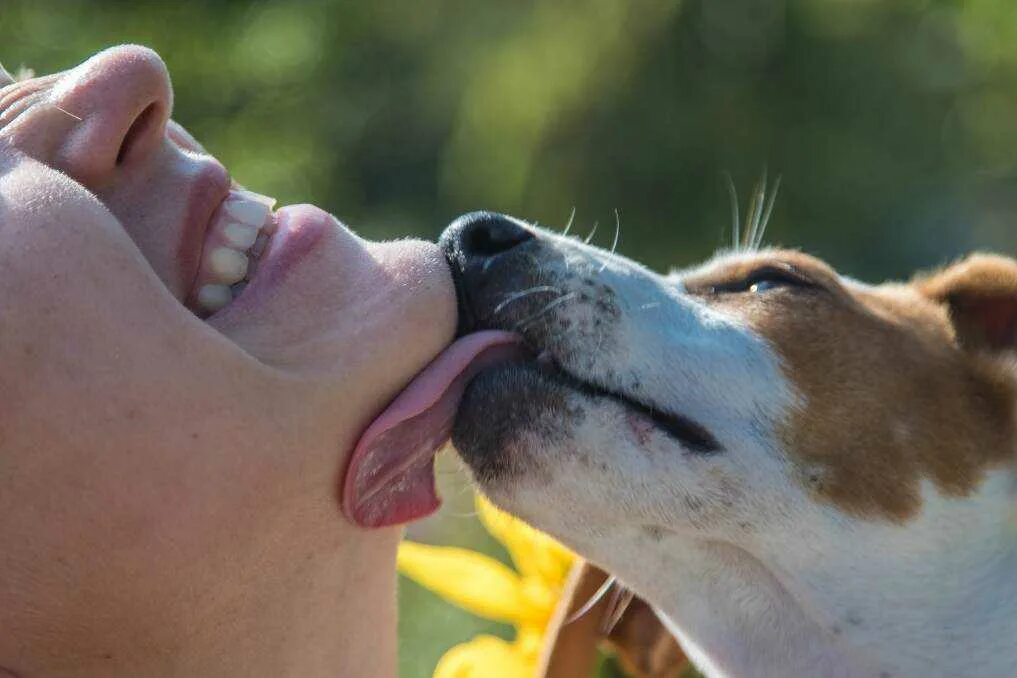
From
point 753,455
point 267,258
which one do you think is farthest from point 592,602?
point 267,258

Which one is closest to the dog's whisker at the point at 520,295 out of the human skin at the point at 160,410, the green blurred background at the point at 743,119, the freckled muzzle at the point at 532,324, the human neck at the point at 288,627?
the freckled muzzle at the point at 532,324

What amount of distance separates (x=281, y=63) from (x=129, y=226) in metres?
6.39

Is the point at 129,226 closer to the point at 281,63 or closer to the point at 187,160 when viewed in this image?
the point at 187,160

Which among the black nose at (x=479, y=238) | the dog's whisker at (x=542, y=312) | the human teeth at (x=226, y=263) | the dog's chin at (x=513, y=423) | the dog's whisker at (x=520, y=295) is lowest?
the dog's chin at (x=513, y=423)

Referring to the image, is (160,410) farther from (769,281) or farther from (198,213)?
(769,281)

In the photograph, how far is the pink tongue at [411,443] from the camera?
1616 mm

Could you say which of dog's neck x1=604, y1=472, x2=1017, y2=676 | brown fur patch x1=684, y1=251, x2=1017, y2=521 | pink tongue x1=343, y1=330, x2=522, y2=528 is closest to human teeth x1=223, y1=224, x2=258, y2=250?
pink tongue x1=343, y1=330, x2=522, y2=528

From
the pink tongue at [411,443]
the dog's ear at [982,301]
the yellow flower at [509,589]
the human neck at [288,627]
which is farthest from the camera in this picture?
the yellow flower at [509,589]

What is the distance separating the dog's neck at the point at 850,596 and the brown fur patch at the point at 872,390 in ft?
0.18

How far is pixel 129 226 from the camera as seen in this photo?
161 cm

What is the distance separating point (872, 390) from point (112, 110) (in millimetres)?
1291

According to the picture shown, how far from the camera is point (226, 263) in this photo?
1.65m

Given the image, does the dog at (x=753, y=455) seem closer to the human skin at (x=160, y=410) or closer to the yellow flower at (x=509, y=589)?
the human skin at (x=160, y=410)

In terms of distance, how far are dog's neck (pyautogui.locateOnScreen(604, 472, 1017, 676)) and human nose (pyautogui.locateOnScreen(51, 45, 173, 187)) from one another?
91cm
